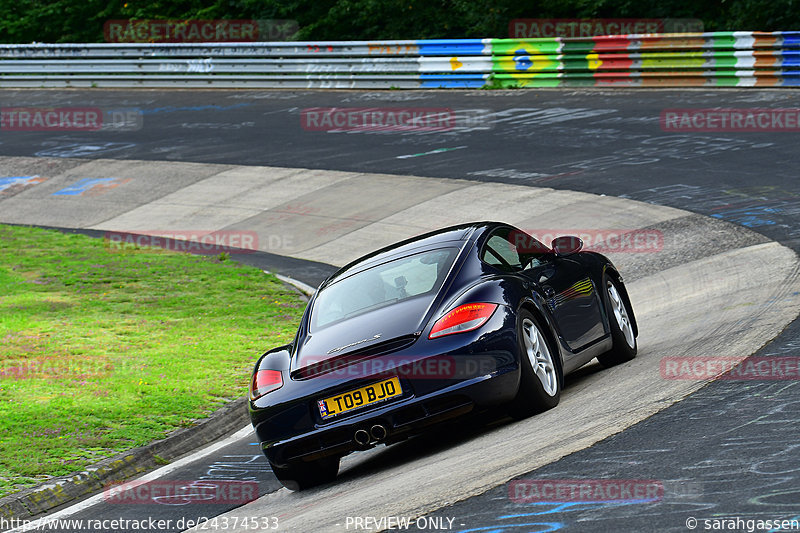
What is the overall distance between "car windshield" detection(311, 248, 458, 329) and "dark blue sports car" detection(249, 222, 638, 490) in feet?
0.03

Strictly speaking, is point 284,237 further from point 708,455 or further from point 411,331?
point 708,455

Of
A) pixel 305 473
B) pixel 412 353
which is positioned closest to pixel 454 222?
pixel 305 473

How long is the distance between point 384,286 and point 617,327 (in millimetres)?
2166

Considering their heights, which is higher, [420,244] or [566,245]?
[420,244]

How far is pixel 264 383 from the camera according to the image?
297 inches

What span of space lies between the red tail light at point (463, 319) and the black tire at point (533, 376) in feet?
0.80

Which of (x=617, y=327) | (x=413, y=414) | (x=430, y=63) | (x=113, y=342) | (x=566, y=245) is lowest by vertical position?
(x=113, y=342)

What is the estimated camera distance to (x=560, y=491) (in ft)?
18.5

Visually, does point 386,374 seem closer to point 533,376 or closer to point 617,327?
point 533,376

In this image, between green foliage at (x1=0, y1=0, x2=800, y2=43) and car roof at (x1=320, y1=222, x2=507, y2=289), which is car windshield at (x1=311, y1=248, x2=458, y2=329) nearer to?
car roof at (x1=320, y1=222, x2=507, y2=289)

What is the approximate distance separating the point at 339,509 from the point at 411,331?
132 centimetres

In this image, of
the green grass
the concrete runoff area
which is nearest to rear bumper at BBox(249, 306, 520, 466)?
the concrete runoff area

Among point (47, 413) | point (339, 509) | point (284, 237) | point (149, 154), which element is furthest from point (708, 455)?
point (149, 154)

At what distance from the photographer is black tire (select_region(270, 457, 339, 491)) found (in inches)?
290
